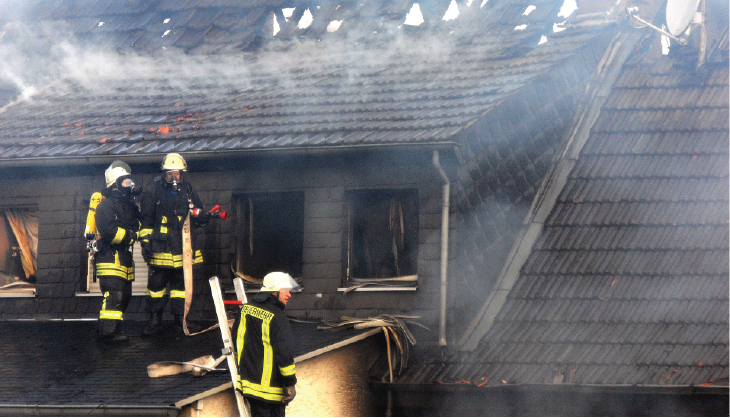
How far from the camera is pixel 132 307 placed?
456 inches

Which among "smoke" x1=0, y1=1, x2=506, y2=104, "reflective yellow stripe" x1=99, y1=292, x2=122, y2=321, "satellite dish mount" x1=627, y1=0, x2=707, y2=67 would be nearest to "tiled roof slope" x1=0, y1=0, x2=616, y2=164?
"smoke" x1=0, y1=1, x2=506, y2=104

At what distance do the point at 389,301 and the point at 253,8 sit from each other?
6305 mm

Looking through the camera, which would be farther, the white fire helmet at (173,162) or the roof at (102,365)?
the white fire helmet at (173,162)

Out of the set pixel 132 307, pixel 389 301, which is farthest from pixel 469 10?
pixel 132 307

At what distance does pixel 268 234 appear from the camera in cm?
1148

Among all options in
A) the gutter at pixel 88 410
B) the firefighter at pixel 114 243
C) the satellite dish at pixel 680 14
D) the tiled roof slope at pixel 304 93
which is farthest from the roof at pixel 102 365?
the satellite dish at pixel 680 14

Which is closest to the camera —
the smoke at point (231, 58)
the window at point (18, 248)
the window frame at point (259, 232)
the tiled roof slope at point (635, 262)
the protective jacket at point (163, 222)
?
the tiled roof slope at point (635, 262)

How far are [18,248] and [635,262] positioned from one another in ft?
26.1

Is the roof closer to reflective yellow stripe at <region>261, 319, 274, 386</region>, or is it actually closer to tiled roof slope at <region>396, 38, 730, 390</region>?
reflective yellow stripe at <region>261, 319, 274, 386</region>

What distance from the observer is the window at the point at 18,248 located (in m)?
12.4

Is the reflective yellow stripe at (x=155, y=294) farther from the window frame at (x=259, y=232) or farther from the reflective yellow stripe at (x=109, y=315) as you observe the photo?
the window frame at (x=259, y=232)

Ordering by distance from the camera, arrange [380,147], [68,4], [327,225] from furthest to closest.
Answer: [68,4] < [327,225] < [380,147]

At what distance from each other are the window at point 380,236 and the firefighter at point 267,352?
3479 mm

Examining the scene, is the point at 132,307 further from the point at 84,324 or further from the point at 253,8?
the point at 253,8
